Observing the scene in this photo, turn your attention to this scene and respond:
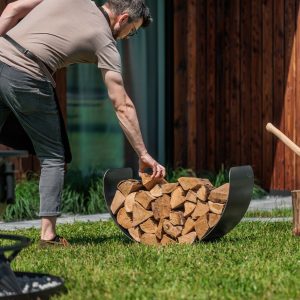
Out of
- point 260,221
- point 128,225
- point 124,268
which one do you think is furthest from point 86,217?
point 124,268

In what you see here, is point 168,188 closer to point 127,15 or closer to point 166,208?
point 166,208

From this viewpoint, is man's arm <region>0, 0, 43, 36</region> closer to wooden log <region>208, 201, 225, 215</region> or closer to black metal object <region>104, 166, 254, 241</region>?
black metal object <region>104, 166, 254, 241</region>

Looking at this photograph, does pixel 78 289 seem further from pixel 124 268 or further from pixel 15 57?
pixel 15 57

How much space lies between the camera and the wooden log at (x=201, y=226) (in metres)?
6.43

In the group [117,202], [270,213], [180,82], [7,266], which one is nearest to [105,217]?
[270,213]

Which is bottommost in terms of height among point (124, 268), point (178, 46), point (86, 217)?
point (86, 217)

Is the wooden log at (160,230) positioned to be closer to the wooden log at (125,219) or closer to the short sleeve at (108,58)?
the wooden log at (125,219)

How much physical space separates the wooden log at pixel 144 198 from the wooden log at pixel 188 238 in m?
0.32

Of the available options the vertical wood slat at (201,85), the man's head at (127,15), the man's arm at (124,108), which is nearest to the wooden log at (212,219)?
the man's arm at (124,108)

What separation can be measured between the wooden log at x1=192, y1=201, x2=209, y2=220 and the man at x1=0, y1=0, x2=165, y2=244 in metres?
0.43

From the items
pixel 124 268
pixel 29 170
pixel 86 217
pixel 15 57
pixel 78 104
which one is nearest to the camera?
pixel 124 268

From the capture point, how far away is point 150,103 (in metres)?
11.2

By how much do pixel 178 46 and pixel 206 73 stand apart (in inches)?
17.0

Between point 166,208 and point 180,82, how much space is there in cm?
455
